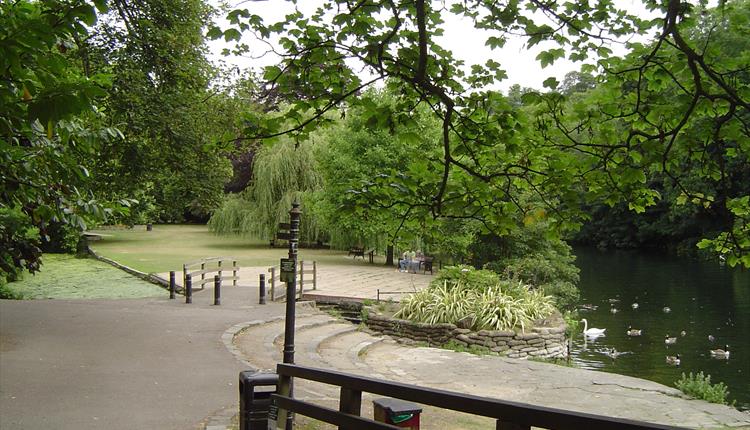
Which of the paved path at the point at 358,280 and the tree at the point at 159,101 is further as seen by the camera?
the paved path at the point at 358,280

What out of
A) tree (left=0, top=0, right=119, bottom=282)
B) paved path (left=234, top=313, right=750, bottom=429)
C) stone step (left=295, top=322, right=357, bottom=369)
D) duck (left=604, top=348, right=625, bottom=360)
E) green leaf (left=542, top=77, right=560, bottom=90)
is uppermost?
green leaf (left=542, top=77, right=560, bottom=90)

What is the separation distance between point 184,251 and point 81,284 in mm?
11851

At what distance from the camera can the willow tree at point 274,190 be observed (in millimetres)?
32188

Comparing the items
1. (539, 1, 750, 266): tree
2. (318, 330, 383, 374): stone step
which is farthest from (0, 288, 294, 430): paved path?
(539, 1, 750, 266): tree

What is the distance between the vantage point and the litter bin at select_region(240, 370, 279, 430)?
5.38 m

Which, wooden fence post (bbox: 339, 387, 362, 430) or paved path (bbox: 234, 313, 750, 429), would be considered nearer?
wooden fence post (bbox: 339, 387, 362, 430)

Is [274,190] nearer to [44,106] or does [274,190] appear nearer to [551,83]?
[551,83]

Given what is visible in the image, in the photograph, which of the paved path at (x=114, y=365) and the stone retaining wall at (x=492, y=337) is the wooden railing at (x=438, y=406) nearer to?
the paved path at (x=114, y=365)

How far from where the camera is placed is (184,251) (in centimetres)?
3278

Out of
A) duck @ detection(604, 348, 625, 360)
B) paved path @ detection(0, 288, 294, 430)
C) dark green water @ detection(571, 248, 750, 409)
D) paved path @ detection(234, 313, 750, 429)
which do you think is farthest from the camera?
duck @ detection(604, 348, 625, 360)

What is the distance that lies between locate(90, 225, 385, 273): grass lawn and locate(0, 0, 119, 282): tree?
62.5 feet

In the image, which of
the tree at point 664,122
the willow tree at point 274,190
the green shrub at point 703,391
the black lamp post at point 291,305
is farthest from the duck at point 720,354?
the willow tree at point 274,190

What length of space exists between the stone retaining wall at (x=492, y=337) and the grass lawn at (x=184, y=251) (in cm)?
1228

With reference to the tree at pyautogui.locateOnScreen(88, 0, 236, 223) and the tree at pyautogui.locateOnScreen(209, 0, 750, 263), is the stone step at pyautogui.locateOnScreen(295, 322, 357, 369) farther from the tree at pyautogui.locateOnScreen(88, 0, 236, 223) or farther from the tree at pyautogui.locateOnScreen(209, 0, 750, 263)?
the tree at pyautogui.locateOnScreen(209, 0, 750, 263)
